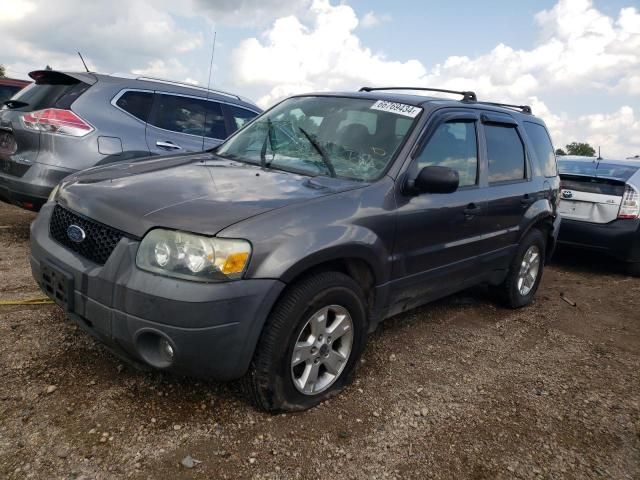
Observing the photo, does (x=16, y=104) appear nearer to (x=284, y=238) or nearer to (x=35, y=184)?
(x=35, y=184)

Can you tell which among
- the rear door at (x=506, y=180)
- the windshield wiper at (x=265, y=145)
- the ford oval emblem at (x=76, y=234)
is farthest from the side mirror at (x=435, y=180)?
the ford oval emblem at (x=76, y=234)

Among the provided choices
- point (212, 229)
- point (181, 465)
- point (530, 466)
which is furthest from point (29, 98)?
point (530, 466)

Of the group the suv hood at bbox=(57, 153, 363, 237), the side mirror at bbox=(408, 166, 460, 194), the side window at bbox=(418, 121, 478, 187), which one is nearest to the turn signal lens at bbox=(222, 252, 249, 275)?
the suv hood at bbox=(57, 153, 363, 237)

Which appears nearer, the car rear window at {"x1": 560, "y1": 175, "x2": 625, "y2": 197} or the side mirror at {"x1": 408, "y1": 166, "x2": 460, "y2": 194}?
the side mirror at {"x1": 408, "y1": 166, "x2": 460, "y2": 194}

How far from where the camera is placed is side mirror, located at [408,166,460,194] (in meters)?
2.94

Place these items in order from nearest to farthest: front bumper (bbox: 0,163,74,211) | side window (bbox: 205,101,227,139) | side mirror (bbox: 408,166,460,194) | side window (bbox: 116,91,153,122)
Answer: side mirror (bbox: 408,166,460,194) → front bumper (bbox: 0,163,74,211) → side window (bbox: 116,91,153,122) → side window (bbox: 205,101,227,139)

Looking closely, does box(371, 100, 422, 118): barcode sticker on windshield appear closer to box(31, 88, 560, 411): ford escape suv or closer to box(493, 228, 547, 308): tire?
box(31, 88, 560, 411): ford escape suv

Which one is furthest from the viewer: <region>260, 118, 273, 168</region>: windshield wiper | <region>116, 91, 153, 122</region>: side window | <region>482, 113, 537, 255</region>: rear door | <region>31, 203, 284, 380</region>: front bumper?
<region>116, 91, 153, 122</region>: side window

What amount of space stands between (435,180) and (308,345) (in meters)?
1.17

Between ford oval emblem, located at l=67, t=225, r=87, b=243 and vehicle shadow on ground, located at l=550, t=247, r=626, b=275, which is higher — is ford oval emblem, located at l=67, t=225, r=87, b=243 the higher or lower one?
the higher one

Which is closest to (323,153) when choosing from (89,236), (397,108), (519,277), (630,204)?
(397,108)

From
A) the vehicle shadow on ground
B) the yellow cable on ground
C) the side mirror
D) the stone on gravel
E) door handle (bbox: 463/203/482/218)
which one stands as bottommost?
the vehicle shadow on ground

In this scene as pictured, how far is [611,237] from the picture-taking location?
20.1 ft

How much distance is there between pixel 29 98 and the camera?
4926 mm
